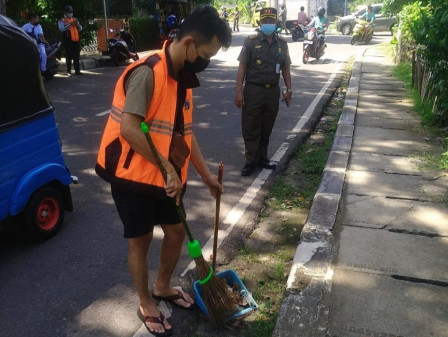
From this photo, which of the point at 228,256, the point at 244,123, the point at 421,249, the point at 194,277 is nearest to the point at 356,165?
the point at 244,123

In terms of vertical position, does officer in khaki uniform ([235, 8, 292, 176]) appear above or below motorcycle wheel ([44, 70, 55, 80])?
above

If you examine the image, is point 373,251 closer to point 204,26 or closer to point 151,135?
point 151,135

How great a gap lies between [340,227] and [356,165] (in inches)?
70.7

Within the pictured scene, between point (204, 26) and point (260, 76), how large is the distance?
2.86m

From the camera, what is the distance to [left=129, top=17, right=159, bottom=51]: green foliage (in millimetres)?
19462

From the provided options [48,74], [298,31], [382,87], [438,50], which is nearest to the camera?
[438,50]

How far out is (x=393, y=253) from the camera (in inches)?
139

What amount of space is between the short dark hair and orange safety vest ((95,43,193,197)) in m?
0.18

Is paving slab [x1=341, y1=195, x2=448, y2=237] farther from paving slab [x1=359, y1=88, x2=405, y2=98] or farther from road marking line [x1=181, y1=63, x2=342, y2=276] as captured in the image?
paving slab [x1=359, y1=88, x2=405, y2=98]

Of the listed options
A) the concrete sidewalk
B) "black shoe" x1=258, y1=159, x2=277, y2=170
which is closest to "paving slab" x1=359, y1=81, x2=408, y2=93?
the concrete sidewalk

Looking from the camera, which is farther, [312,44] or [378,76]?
[312,44]

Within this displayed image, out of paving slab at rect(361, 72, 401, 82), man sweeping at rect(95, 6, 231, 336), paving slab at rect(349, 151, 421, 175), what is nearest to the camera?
man sweeping at rect(95, 6, 231, 336)

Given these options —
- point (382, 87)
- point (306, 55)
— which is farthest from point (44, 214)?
point (306, 55)

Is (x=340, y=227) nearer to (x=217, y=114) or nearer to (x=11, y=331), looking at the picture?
(x=11, y=331)
